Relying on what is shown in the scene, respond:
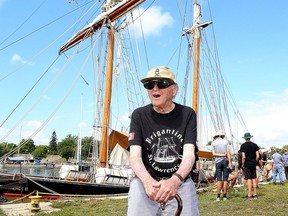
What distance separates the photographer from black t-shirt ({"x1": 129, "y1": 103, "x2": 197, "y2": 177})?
2.90m

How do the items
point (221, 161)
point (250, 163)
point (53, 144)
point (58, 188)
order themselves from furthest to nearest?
point (53, 144), point (58, 188), point (250, 163), point (221, 161)

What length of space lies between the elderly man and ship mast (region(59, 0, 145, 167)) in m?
15.9

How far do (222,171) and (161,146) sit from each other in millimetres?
7378

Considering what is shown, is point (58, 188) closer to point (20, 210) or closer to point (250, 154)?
point (20, 210)

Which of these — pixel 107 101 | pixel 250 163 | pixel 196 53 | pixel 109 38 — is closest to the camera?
pixel 250 163

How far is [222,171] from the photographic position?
9.84 metres

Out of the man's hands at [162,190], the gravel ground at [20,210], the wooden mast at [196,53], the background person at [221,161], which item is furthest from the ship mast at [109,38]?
the man's hands at [162,190]

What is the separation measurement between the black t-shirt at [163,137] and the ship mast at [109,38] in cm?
1585

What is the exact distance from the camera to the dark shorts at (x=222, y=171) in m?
9.76

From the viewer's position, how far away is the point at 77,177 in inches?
711

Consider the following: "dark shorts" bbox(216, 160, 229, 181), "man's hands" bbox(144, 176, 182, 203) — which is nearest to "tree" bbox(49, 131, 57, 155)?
"dark shorts" bbox(216, 160, 229, 181)

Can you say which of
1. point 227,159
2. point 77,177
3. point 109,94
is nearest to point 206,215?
point 227,159

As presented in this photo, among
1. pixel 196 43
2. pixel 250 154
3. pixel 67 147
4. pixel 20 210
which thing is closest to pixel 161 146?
pixel 20 210

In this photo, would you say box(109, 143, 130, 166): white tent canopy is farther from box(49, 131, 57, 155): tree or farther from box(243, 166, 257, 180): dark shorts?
box(49, 131, 57, 155): tree
